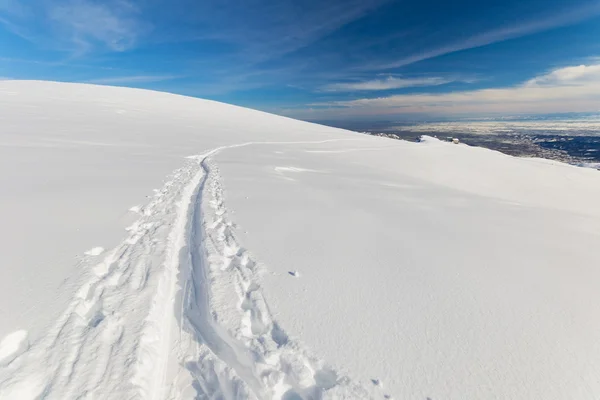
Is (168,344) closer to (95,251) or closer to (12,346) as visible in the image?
(12,346)

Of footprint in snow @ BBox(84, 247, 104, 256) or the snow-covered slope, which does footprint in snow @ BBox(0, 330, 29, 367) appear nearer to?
the snow-covered slope

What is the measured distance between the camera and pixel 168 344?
292 cm

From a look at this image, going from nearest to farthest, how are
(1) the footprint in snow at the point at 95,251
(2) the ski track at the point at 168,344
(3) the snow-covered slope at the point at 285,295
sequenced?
(2) the ski track at the point at 168,344 → (3) the snow-covered slope at the point at 285,295 → (1) the footprint in snow at the point at 95,251

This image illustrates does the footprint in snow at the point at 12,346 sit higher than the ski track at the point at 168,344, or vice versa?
the footprint in snow at the point at 12,346

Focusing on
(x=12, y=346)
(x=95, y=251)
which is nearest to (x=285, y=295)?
(x=12, y=346)

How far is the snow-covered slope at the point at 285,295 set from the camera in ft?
8.32

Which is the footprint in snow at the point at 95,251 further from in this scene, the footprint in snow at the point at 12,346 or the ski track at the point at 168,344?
the footprint in snow at the point at 12,346

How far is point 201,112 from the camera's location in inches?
1556

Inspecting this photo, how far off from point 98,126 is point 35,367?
21.6 meters

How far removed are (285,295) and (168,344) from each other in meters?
1.30

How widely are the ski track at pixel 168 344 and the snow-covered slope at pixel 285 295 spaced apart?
0.02 m

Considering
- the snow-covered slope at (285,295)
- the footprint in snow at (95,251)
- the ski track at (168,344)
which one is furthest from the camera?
the footprint in snow at (95,251)

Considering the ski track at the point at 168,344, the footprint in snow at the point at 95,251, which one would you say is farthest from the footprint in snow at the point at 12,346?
the footprint in snow at the point at 95,251

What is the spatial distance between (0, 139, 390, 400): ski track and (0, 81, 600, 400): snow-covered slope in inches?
0.6
